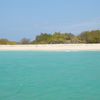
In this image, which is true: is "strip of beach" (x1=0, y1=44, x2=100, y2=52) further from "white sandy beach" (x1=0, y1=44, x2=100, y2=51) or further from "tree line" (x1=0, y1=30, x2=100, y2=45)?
"tree line" (x1=0, y1=30, x2=100, y2=45)

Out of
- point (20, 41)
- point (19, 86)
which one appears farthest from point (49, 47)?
point (19, 86)

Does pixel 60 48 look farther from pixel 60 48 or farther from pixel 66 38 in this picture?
pixel 66 38

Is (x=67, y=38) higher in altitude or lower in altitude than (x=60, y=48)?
higher

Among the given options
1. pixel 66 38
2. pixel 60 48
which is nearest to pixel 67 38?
pixel 66 38

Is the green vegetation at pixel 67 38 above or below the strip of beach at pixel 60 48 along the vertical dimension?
above

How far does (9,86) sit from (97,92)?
2.66 metres

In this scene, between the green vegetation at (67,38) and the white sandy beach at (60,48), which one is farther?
the green vegetation at (67,38)

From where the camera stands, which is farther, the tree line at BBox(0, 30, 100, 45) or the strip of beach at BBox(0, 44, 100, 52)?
the tree line at BBox(0, 30, 100, 45)

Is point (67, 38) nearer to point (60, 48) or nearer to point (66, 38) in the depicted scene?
point (66, 38)

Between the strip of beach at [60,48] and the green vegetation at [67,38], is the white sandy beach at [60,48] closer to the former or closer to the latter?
the strip of beach at [60,48]

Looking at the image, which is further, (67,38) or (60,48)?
(67,38)

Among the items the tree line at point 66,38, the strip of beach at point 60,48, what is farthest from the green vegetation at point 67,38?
the strip of beach at point 60,48

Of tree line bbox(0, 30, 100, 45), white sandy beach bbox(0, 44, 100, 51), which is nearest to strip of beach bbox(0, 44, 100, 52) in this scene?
white sandy beach bbox(0, 44, 100, 51)

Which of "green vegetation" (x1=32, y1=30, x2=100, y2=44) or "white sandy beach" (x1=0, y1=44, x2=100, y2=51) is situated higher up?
"green vegetation" (x1=32, y1=30, x2=100, y2=44)
